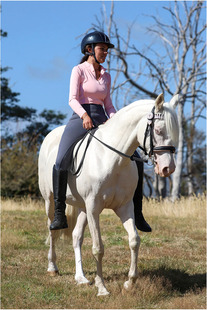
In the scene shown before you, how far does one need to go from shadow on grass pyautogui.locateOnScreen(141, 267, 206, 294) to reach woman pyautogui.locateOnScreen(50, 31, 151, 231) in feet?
2.96

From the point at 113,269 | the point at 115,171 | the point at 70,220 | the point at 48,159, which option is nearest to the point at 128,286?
the point at 113,269

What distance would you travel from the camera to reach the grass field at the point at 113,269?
5.73 metres

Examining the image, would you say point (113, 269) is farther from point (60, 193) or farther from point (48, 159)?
point (48, 159)

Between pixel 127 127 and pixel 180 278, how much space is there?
2.70 metres

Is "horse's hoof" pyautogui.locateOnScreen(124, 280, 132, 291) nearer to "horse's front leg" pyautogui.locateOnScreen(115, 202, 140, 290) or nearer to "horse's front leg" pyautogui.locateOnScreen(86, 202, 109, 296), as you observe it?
"horse's front leg" pyautogui.locateOnScreen(115, 202, 140, 290)

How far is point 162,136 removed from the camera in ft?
16.9

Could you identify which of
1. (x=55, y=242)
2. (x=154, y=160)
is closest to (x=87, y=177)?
(x=154, y=160)

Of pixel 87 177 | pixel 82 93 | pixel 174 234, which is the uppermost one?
pixel 82 93

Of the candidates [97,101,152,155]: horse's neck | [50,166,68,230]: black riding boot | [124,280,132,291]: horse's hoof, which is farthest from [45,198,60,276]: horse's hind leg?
[97,101,152,155]: horse's neck

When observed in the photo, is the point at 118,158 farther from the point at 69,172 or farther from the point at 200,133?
the point at 200,133

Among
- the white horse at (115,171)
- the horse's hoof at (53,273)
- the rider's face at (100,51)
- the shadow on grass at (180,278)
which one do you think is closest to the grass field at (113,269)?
the shadow on grass at (180,278)

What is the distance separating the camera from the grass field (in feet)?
18.8

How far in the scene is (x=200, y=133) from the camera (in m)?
39.3

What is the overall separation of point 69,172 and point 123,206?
0.96m
